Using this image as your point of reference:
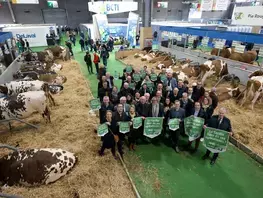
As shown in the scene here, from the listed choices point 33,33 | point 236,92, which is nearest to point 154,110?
point 236,92

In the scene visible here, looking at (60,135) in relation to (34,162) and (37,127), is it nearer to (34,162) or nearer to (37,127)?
(37,127)

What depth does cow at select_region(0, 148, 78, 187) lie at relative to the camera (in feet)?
14.0

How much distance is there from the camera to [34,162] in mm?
4371

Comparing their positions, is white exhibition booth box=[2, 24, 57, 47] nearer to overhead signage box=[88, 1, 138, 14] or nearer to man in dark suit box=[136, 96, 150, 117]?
overhead signage box=[88, 1, 138, 14]

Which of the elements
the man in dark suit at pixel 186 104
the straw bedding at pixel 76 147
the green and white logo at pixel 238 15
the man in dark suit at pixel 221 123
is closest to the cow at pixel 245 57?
the green and white logo at pixel 238 15

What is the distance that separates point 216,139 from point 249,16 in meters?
15.0

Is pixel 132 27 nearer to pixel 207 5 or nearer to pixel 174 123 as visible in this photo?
pixel 207 5

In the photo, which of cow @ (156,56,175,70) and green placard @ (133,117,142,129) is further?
cow @ (156,56,175,70)

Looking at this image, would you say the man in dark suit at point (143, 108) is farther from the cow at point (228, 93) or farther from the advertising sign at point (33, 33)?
the advertising sign at point (33, 33)

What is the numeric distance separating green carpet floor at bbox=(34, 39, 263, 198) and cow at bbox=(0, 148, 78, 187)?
1905 millimetres

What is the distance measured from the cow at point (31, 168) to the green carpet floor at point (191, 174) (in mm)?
1905

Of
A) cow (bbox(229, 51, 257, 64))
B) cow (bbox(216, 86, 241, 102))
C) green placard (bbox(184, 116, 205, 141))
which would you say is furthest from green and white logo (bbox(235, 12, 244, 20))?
green placard (bbox(184, 116, 205, 141))

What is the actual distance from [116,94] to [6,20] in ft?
121

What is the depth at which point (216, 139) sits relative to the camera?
4.77 metres
